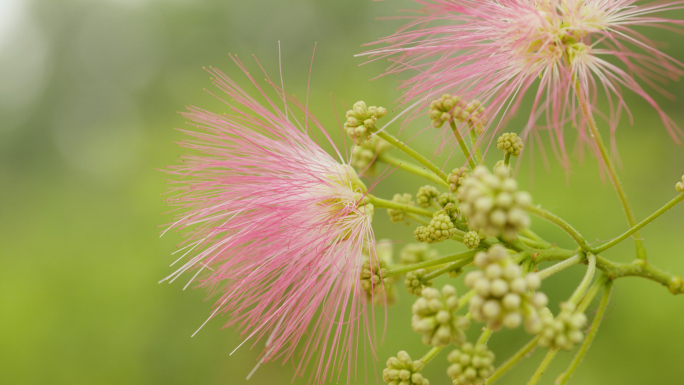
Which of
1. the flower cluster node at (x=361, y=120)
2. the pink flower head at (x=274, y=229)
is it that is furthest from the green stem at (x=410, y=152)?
the pink flower head at (x=274, y=229)

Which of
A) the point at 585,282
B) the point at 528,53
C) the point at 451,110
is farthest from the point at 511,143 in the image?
the point at 585,282

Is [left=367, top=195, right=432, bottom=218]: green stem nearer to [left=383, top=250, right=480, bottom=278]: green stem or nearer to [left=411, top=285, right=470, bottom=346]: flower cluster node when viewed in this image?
[left=383, top=250, right=480, bottom=278]: green stem

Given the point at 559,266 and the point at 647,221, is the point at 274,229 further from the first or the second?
the point at 647,221

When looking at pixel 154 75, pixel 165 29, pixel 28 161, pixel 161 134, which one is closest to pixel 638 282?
pixel 161 134

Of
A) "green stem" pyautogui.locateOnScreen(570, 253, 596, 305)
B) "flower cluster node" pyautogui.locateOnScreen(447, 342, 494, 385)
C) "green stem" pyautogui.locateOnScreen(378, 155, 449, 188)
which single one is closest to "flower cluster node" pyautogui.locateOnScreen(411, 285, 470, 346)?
"flower cluster node" pyautogui.locateOnScreen(447, 342, 494, 385)

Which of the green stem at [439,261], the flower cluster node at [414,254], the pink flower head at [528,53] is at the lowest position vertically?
the green stem at [439,261]

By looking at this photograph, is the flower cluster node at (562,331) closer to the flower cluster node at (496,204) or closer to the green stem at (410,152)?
the flower cluster node at (496,204)
